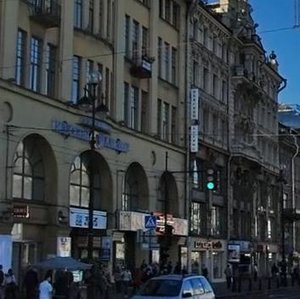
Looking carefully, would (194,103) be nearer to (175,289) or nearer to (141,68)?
(141,68)

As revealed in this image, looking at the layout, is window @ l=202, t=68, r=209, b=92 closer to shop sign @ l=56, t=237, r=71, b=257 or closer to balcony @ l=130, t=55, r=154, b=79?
Result: balcony @ l=130, t=55, r=154, b=79

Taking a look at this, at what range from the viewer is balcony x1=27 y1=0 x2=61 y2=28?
3772 cm

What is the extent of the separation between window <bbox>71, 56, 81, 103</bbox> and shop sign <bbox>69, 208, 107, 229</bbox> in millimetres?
5844

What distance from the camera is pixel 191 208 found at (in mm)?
56531

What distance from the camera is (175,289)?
22.2 meters

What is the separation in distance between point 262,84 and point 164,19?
2442 centimetres

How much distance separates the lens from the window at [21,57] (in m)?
36.9

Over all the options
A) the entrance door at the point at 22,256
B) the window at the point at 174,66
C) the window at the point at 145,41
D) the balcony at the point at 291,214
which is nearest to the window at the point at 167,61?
the window at the point at 174,66

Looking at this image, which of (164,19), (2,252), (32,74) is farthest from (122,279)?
(164,19)

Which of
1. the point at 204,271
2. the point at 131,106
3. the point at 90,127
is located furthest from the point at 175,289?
the point at 204,271

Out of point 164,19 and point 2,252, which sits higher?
point 164,19

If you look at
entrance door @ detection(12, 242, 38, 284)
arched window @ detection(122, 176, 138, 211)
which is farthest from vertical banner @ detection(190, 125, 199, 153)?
entrance door @ detection(12, 242, 38, 284)

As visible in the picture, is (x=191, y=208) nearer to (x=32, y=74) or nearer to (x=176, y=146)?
(x=176, y=146)

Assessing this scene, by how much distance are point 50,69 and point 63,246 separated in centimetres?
891
